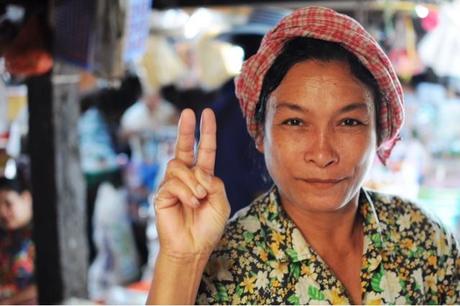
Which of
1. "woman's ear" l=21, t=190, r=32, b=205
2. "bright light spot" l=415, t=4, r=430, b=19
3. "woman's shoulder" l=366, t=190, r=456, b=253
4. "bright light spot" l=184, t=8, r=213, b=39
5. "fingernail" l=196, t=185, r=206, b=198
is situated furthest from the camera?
"bright light spot" l=184, t=8, r=213, b=39

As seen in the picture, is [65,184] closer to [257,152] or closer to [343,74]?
[257,152]

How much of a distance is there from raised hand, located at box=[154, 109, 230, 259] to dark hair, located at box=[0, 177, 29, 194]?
6.88ft

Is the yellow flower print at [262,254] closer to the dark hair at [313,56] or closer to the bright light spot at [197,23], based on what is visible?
the dark hair at [313,56]

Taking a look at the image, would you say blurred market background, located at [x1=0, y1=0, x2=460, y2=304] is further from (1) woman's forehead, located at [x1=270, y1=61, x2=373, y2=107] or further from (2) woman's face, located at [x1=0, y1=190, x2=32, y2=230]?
(1) woman's forehead, located at [x1=270, y1=61, x2=373, y2=107]

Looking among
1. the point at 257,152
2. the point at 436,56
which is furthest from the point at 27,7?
the point at 436,56

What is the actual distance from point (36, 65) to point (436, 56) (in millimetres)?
2353

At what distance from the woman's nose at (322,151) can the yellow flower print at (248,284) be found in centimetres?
26

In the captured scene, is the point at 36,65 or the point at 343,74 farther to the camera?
the point at 36,65

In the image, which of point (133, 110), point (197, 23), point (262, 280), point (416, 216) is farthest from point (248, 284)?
point (133, 110)

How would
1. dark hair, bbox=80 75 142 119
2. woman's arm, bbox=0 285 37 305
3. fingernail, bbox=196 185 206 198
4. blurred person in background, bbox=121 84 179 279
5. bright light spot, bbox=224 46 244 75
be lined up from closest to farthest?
fingernail, bbox=196 185 206 198
bright light spot, bbox=224 46 244 75
woman's arm, bbox=0 285 37 305
blurred person in background, bbox=121 84 179 279
dark hair, bbox=80 75 142 119

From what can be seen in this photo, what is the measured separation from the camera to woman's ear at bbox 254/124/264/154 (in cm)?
129

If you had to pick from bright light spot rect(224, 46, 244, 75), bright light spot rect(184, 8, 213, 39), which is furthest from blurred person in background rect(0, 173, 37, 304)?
bright light spot rect(184, 8, 213, 39)

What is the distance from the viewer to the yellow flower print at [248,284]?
117cm

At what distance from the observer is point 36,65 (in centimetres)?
284
